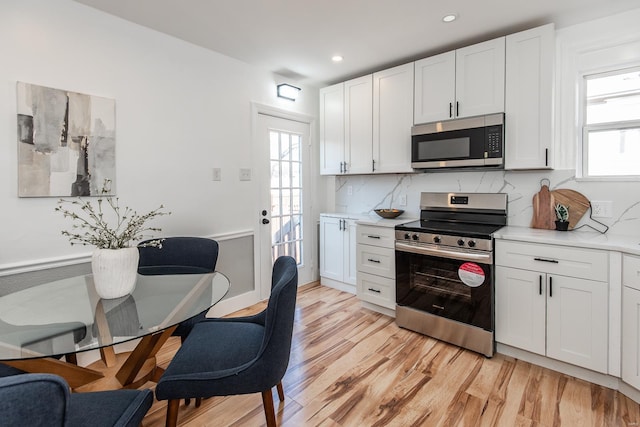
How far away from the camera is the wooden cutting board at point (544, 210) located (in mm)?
2594

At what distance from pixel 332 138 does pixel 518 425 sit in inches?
122

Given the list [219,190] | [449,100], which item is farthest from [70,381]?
[449,100]

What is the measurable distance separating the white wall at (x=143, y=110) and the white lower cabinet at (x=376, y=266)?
120cm

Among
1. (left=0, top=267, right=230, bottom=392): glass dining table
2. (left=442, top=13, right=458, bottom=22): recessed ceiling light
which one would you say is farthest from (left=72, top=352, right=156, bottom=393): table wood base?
(left=442, top=13, right=458, bottom=22): recessed ceiling light

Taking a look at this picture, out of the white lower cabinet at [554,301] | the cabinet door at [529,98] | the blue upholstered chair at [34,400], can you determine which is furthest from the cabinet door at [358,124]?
the blue upholstered chair at [34,400]

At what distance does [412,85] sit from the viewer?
3094 millimetres

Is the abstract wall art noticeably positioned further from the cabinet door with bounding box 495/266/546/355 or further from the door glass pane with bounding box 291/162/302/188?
the cabinet door with bounding box 495/266/546/355

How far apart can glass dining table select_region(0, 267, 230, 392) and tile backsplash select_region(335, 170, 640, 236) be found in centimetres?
235

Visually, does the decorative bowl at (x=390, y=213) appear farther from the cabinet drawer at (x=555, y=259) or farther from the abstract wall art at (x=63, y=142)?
the abstract wall art at (x=63, y=142)

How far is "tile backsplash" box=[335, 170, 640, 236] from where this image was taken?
7.70 ft

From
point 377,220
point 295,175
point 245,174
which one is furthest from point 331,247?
point 245,174

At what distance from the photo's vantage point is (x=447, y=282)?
257 centimetres

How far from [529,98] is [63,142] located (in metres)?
3.39

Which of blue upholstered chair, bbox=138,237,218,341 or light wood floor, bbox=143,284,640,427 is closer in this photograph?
light wood floor, bbox=143,284,640,427
